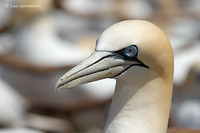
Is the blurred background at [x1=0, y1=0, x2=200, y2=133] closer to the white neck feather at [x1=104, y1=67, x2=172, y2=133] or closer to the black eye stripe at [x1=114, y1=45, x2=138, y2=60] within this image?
the white neck feather at [x1=104, y1=67, x2=172, y2=133]

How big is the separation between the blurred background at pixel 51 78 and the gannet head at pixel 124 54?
226 centimetres

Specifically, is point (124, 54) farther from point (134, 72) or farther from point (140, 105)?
point (140, 105)

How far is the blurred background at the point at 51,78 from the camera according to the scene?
16.5ft

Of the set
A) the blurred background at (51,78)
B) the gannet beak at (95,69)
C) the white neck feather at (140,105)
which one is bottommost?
the white neck feather at (140,105)

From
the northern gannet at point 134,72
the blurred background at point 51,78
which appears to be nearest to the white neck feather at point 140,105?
the northern gannet at point 134,72

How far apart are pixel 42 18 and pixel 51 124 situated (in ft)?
5.32

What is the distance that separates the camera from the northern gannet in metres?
1.97

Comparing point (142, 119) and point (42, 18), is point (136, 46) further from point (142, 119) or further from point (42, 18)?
point (42, 18)

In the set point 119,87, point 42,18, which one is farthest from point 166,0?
point 119,87

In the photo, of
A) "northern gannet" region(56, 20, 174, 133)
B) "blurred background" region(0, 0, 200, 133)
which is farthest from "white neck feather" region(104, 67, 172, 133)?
"blurred background" region(0, 0, 200, 133)

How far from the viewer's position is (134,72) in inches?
79.0

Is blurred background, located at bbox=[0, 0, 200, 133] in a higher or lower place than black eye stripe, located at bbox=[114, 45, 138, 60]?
higher

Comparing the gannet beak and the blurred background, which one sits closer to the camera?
the gannet beak

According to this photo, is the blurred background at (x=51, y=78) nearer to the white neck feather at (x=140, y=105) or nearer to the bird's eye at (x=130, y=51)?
the white neck feather at (x=140, y=105)
